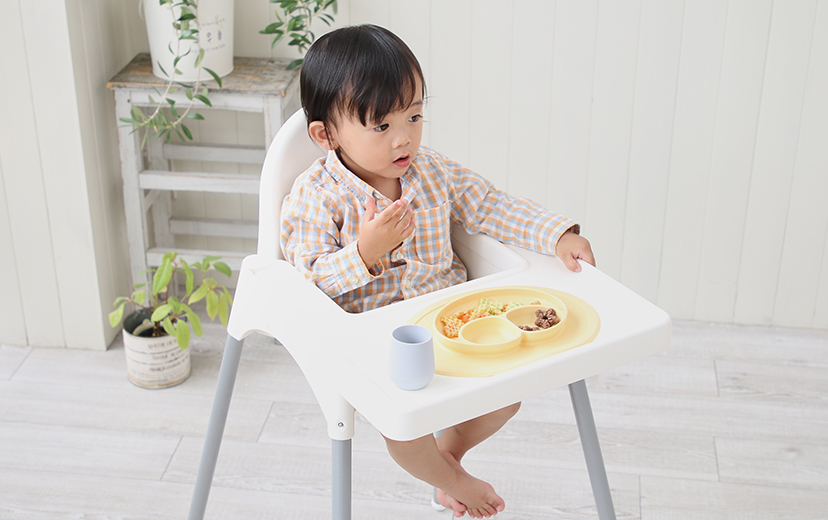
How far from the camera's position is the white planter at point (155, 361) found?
2002mm

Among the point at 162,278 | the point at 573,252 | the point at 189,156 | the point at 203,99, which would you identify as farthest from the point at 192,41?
the point at 573,252

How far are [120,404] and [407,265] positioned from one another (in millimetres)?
977

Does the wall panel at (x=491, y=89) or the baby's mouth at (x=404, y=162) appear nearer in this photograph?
the baby's mouth at (x=404, y=162)

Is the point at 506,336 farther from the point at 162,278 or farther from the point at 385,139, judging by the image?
the point at 162,278

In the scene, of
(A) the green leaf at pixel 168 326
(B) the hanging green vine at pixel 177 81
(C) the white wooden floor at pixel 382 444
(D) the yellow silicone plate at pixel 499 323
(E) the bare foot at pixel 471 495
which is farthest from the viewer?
(A) the green leaf at pixel 168 326

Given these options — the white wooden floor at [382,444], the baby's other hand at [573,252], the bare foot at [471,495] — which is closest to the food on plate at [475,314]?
the baby's other hand at [573,252]

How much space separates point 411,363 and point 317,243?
384 mm

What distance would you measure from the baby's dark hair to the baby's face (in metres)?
0.01

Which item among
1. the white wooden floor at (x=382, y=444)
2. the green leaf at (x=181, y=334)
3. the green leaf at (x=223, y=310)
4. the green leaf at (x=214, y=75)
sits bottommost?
the white wooden floor at (x=382, y=444)

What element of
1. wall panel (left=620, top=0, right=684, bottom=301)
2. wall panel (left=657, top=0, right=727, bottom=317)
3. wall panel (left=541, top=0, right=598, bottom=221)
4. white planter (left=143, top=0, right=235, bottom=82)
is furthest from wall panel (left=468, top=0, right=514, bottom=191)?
white planter (left=143, top=0, right=235, bottom=82)

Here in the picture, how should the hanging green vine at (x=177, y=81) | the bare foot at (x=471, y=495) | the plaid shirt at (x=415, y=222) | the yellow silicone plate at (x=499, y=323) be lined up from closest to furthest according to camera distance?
1. the yellow silicone plate at (x=499, y=323)
2. the plaid shirt at (x=415, y=222)
3. the bare foot at (x=471, y=495)
4. the hanging green vine at (x=177, y=81)

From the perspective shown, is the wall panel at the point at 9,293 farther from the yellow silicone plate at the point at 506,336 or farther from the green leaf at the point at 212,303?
the yellow silicone plate at the point at 506,336

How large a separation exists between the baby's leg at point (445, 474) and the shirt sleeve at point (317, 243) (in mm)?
244

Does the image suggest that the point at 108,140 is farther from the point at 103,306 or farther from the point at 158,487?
the point at 158,487
